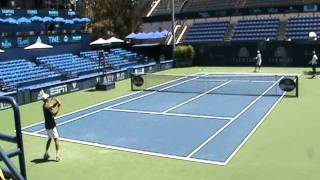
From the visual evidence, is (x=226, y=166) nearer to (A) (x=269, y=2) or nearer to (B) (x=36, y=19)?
(B) (x=36, y=19)

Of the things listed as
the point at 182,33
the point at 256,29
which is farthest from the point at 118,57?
the point at 256,29

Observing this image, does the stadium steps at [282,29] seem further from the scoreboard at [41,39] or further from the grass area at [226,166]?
the grass area at [226,166]

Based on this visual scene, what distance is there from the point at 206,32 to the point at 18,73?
2340cm

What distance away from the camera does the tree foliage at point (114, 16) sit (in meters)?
50.3

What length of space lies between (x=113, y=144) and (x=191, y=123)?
390 cm

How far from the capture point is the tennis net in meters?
23.0

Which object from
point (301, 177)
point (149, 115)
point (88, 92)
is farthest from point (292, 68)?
point (301, 177)

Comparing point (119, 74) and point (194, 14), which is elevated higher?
point (194, 14)

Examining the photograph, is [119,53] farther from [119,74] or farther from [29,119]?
[29,119]

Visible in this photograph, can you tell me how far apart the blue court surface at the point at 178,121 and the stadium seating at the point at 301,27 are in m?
16.5

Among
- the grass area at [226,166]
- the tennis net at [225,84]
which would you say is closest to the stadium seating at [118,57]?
the tennis net at [225,84]

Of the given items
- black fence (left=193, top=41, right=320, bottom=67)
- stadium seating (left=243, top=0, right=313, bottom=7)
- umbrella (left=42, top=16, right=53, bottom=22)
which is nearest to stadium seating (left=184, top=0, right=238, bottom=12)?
Answer: stadium seating (left=243, top=0, right=313, bottom=7)

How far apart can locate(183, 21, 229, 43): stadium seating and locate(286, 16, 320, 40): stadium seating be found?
21.5ft

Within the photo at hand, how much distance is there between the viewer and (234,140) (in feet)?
46.8
